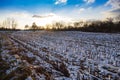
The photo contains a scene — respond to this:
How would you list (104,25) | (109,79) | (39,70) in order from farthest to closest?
(104,25)
(39,70)
(109,79)

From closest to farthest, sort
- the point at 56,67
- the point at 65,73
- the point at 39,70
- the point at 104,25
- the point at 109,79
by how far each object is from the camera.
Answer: the point at 109,79
the point at 65,73
the point at 39,70
the point at 56,67
the point at 104,25

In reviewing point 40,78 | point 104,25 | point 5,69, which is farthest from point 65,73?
point 104,25

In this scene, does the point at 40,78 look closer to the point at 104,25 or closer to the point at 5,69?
the point at 5,69

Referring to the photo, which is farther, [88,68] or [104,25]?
[104,25]

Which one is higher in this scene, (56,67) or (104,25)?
(104,25)

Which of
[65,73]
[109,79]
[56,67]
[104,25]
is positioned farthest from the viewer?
[104,25]

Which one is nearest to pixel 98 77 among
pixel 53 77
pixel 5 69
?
pixel 53 77

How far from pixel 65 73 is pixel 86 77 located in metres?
1.07

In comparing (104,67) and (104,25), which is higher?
(104,25)

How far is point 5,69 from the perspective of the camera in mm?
7973

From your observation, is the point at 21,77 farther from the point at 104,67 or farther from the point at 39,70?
the point at 104,67

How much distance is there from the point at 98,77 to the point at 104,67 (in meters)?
1.86

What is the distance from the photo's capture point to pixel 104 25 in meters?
52.8

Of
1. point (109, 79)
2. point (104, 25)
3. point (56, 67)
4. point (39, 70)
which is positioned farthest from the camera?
point (104, 25)
